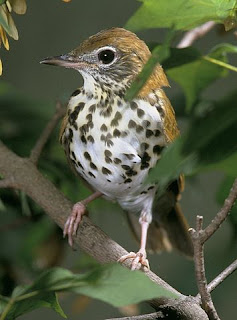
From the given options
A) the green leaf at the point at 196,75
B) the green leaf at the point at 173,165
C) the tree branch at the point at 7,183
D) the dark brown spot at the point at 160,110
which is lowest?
the tree branch at the point at 7,183

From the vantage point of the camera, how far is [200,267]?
0.79m

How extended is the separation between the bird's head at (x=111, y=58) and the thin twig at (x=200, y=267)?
1.60 ft

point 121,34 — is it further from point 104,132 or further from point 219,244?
point 219,244

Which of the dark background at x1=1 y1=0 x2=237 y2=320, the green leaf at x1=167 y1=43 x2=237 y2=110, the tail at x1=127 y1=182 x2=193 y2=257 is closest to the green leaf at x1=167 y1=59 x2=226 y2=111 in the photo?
the green leaf at x1=167 y1=43 x2=237 y2=110

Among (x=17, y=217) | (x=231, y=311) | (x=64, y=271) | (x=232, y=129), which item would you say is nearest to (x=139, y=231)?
(x=17, y=217)

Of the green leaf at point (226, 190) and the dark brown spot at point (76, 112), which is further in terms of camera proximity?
the dark brown spot at point (76, 112)

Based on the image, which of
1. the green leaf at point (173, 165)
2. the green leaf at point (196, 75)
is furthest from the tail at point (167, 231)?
the green leaf at point (173, 165)

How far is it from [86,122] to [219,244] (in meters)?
0.40

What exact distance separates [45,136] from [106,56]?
171 millimetres

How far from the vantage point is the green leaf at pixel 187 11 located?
2.34 feet

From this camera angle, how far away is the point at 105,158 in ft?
4.05

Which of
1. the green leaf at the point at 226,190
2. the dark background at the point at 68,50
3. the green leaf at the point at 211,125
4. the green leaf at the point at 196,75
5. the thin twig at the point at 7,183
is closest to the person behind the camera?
the green leaf at the point at 211,125

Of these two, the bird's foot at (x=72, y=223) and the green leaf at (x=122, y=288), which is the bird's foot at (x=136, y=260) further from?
the green leaf at (x=122, y=288)

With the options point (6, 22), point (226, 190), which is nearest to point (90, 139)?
point (226, 190)
